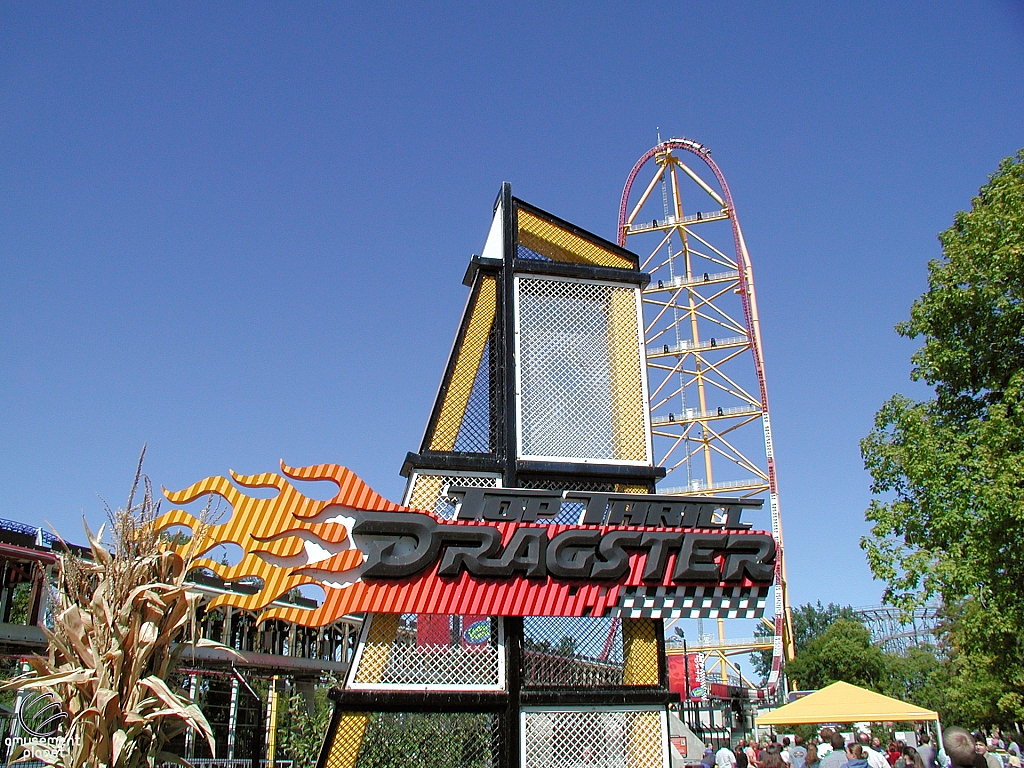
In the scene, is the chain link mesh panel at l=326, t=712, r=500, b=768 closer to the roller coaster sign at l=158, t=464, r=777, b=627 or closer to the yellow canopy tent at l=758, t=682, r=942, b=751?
the roller coaster sign at l=158, t=464, r=777, b=627

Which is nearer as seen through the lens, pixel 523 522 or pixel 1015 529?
pixel 523 522

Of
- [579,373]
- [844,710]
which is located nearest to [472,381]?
[579,373]

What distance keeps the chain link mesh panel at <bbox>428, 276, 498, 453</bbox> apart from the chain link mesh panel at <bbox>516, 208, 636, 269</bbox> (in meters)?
0.73

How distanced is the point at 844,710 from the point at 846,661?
4122 centimetres

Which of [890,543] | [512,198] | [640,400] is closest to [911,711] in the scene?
[890,543]

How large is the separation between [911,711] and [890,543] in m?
2.52

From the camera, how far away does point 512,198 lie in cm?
996

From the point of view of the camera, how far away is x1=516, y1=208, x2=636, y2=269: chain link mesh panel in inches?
397

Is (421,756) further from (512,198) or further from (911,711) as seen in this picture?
(911,711)

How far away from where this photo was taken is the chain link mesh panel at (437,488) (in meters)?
8.73

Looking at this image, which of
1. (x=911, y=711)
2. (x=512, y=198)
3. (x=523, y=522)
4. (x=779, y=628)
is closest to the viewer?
(x=523, y=522)

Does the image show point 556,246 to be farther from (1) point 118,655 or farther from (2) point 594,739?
(1) point 118,655

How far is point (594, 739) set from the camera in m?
8.12

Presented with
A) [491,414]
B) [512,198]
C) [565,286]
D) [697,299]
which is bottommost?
[491,414]
